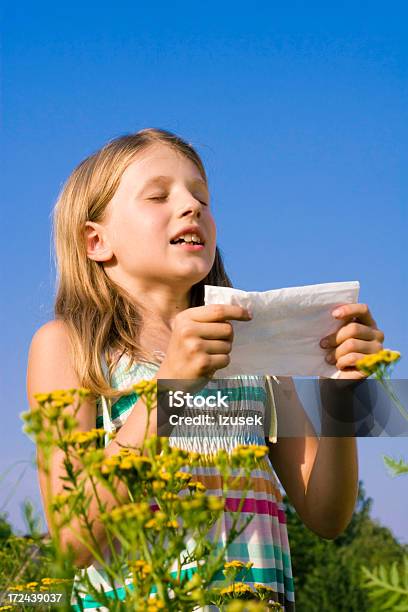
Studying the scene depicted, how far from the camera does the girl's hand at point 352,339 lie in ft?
6.38

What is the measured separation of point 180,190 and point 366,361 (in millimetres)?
1335

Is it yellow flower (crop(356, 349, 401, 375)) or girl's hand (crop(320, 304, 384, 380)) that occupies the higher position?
girl's hand (crop(320, 304, 384, 380))

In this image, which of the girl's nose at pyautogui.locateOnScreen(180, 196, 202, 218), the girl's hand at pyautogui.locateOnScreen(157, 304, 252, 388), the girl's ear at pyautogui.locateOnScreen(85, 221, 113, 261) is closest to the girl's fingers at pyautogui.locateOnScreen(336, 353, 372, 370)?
the girl's hand at pyautogui.locateOnScreen(157, 304, 252, 388)

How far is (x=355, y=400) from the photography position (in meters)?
1.99

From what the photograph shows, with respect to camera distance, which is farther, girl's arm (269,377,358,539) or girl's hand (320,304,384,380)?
girl's arm (269,377,358,539)

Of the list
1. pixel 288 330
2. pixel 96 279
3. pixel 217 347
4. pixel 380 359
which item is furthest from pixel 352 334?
pixel 96 279

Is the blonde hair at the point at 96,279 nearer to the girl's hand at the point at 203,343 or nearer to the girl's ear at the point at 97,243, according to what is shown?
the girl's ear at the point at 97,243

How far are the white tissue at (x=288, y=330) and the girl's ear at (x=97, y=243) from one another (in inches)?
34.7

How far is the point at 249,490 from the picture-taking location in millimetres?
2410

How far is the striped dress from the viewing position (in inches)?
92.0

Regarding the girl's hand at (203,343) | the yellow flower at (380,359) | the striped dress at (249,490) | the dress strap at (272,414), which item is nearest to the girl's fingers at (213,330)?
the girl's hand at (203,343)

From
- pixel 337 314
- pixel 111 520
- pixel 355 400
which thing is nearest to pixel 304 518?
pixel 355 400

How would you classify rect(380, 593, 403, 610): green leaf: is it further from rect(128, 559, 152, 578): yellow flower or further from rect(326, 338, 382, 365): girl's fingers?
rect(326, 338, 382, 365): girl's fingers

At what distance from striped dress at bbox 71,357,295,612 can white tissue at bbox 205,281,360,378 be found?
0.43 meters
